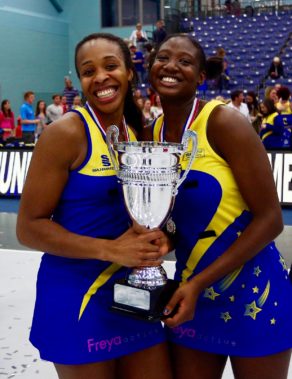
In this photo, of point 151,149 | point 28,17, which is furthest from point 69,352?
point 28,17

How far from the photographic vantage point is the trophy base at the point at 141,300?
141 cm

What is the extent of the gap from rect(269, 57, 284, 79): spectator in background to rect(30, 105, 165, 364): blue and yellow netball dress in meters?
13.1

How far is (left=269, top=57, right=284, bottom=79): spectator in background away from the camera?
14.0 m

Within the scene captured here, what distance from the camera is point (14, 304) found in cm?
362

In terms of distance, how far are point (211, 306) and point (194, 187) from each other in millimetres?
329

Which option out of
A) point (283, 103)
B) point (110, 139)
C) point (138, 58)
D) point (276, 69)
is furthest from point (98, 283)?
point (276, 69)

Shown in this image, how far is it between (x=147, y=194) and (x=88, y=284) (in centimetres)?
29

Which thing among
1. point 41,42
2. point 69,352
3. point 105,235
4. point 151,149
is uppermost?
point 41,42

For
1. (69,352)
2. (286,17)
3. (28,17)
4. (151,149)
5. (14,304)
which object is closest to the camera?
(151,149)

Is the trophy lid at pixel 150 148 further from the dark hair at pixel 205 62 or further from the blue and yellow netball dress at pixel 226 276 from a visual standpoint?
the dark hair at pixel 205 62

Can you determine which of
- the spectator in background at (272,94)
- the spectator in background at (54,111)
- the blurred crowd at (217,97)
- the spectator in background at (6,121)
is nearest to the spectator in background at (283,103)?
the blurred crowd at (217,97)

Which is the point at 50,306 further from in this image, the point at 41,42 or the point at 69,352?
the point at 41,42

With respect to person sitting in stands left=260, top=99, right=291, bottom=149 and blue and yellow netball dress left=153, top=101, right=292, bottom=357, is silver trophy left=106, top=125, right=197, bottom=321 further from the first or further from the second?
person sitting in stands left=260, top=99, right=291, bottom=149

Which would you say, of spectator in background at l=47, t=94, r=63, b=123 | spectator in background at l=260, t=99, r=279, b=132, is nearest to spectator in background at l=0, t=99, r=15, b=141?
spectator in background at l=47, t=94, r=63, b=123
